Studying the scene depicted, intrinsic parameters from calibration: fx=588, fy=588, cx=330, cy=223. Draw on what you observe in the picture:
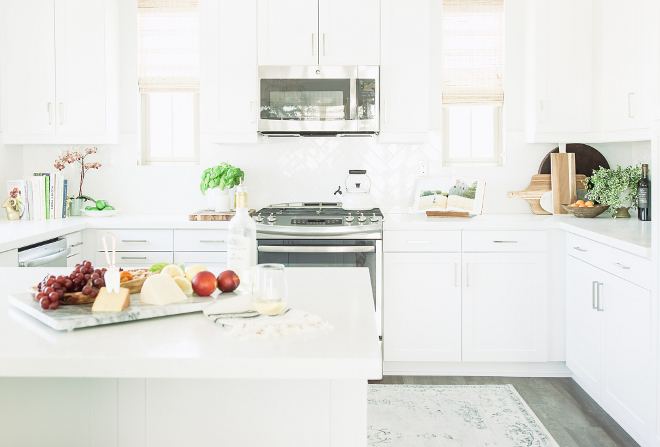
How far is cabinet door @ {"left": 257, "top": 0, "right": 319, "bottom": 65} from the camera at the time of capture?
371 centimetres

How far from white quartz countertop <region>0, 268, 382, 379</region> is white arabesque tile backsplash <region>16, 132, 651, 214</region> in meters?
2.84

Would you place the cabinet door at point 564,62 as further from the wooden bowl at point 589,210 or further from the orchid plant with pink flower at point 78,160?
the orchid plant with pink flower at point 78,160

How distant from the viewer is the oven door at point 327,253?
11.3ft

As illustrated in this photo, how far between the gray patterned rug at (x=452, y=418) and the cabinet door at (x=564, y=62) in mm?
1748

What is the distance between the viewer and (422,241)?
3518mm

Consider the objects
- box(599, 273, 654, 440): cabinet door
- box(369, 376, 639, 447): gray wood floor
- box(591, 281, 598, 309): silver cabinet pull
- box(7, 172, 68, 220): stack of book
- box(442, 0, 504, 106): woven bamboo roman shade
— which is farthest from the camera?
box(442, 0, 504, 106): woven bamboo roman shade

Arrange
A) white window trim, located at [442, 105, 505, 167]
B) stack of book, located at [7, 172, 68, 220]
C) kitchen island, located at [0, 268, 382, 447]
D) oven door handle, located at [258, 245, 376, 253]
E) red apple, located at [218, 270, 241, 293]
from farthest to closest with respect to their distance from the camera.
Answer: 1. white window trim, located at [442, 105, 505, 167]
2. stack of book, located at [7, 172, 68, 220]
3. oven door handle, located at [258, 245, 376, 253]
4. red apple, located at [218, 270, 241, 293]
5. kitchen island, located at [0, 268, 382, 447]

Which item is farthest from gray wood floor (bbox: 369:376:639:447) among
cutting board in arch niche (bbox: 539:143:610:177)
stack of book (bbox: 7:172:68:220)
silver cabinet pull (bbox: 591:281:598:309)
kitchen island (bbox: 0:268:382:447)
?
stack of book (bbox: 7:172:68:220)

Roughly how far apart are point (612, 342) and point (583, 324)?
1.29ft

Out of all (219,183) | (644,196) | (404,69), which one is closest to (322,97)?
(404,69)

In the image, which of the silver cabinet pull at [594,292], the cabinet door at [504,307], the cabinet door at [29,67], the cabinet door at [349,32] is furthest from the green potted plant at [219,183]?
the silver cabinet pull at [594,292]

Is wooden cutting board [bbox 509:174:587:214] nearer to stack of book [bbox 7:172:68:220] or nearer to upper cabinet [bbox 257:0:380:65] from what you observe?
upper cabinet [bbox 257:0:380:65]

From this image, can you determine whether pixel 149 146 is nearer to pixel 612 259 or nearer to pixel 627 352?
pixel 612 259

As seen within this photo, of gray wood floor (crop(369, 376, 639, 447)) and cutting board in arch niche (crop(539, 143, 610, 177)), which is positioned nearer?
gray wood floor (crop(369, 376, 639, 447))
